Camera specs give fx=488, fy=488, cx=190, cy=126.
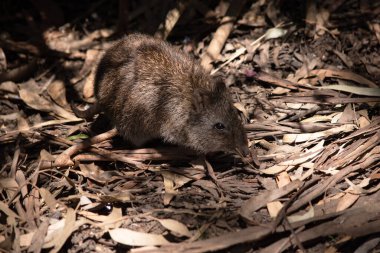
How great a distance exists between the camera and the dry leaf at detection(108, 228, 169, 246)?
4.31m

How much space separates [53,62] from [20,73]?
1.72 feet

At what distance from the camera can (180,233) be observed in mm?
4344

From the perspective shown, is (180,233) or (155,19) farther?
(155,19)

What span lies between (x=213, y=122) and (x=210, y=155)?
45 centimetres

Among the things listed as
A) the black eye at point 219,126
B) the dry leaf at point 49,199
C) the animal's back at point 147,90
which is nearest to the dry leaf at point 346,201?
the black eye at point 219,126

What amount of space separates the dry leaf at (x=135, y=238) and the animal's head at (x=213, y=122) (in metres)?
1.37

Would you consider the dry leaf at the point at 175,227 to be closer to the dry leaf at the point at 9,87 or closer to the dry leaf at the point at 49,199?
the dry leaf at the point at 49,199

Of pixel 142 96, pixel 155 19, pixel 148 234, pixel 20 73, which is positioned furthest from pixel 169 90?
pixel 20 73

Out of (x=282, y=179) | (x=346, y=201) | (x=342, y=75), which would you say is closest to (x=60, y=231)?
(x=282, y=179)

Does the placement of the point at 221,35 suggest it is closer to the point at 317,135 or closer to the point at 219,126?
the point at 219,126

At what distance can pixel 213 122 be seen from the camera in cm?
541

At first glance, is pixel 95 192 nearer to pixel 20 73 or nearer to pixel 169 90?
pixel 169 90

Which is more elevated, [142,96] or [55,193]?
[142,96]

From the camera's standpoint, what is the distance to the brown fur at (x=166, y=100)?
17.7 feet
